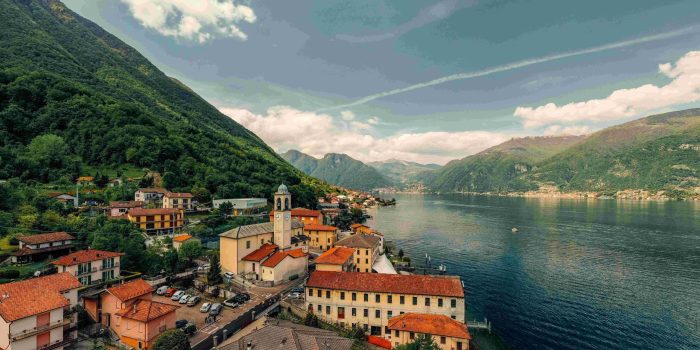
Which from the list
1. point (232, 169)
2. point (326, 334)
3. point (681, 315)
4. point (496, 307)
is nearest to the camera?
point (326, 334)

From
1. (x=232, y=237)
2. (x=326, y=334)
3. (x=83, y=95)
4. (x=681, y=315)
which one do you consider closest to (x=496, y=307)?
(x=681, y=315)

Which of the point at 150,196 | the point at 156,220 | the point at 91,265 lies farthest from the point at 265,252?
the point at 150,196

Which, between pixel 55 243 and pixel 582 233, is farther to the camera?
pixel 582 233

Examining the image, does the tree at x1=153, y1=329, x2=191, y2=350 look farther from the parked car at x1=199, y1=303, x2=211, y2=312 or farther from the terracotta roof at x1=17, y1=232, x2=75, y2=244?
the terracotta roof at x1=17, y1=232, x2=75, y2=244

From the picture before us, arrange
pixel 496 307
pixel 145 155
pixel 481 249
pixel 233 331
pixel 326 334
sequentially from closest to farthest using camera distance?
pixel 326 334 < pixel 233 331 < pixel 496 307 < pixel 481 249 < pixel 145 155

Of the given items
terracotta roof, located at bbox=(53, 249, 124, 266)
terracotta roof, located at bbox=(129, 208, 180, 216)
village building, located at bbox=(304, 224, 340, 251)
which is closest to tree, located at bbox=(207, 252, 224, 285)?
terracotta roof, located at bbox=(53, 249, 124, 266)

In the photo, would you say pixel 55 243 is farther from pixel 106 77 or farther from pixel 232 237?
pixel 106 77

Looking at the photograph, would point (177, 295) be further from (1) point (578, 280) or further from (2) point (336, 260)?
(1) point (578, 280)
